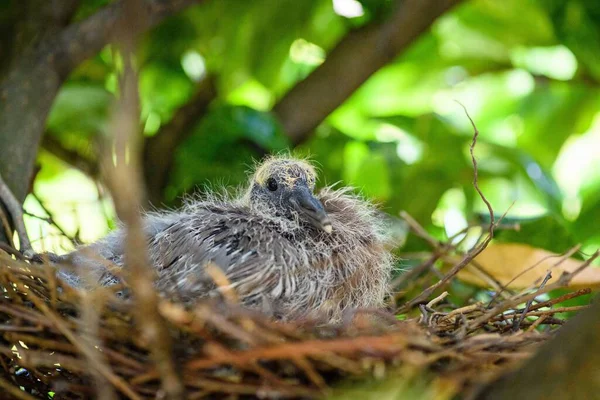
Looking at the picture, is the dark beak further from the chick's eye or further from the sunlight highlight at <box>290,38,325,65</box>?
the sunlight highlight at <box>290,38,325,65</box>

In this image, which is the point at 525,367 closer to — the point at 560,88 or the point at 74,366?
the point at 74,366

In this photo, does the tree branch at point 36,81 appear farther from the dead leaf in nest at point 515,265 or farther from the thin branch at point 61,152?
the dead leaf in nest at point 515,265

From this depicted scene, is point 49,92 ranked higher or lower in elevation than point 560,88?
lower

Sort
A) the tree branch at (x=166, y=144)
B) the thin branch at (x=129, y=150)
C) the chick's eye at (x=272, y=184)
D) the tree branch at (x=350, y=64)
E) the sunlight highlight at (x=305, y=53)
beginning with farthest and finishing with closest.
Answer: the sunlight highlight at (x=305, y=53), the tree branch at (x=166, y=144), the tree branch at (x=350, y=64), the chick's eye at (x=272, y=184), the thin branch at (x=129, y=150)

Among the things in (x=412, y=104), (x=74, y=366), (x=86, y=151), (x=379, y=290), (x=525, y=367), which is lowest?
(x=525, y=367)

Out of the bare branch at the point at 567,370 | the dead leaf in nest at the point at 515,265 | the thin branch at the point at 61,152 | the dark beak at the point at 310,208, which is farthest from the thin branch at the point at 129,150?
the thin branch at the point at 61,152

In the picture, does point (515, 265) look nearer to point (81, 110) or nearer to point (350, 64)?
point (350, 64)

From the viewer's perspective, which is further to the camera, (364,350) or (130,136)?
(364,350)

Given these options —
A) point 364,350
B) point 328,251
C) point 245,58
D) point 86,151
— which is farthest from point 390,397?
point 86,151
